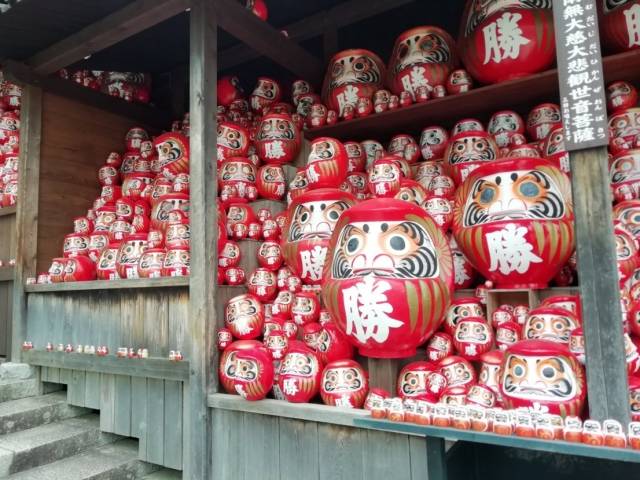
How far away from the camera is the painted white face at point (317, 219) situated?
9.92 ft

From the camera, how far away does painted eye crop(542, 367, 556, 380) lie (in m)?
1.93

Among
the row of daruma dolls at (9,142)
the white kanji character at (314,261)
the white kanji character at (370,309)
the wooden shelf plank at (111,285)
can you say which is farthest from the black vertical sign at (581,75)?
the row of daruma dolls at (9,142)

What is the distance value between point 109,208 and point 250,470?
2689mm

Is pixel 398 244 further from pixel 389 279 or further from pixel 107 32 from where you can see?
pixel 107 32

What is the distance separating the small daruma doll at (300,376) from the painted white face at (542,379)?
0.99 m

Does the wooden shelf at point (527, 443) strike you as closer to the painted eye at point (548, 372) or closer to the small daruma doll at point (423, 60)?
the painted eye at point (548, 372)

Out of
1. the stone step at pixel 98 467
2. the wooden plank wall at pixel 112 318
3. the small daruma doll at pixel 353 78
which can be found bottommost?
the stone step at pixel 98 467

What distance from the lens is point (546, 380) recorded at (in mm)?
1933

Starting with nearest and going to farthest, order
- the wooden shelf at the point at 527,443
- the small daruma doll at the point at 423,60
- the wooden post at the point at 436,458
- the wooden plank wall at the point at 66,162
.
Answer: the wooden shelf at the point at 527,443
the wooden post at the point at 436,458
the small daruma doll at the point at 423,60
the wooden plank wall at the point at 66,162

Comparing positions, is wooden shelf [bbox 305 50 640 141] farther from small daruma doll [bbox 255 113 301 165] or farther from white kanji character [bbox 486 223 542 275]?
white kanji character [bbox 486 223 542 275]

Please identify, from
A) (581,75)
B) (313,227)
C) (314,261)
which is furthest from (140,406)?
(581,75)

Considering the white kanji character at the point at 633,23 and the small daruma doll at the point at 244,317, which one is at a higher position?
the white kanji character at the point at 633,23

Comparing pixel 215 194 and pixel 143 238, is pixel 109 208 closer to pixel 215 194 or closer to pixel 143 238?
pixel 143 238

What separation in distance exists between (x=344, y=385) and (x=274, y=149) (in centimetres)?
206
